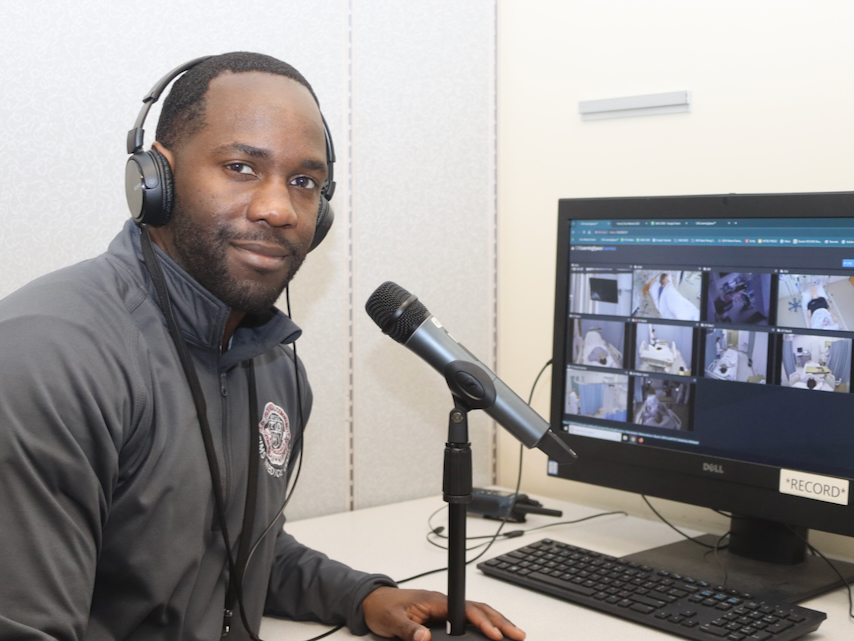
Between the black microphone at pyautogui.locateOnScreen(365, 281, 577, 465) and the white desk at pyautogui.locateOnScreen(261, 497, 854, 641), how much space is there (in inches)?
10.9

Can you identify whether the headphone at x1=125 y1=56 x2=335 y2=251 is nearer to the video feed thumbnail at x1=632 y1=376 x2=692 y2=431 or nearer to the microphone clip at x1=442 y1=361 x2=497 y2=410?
the microphone clip at x1=442 y1=361 x2=497 y2=410

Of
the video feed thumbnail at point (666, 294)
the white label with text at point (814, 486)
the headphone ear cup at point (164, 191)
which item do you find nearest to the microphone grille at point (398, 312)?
the headphone ear cup at point (164, 191)

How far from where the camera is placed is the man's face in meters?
1.01

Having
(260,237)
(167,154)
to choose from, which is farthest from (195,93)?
(260,237)

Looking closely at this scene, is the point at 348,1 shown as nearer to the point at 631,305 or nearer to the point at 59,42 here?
the point at 59,42

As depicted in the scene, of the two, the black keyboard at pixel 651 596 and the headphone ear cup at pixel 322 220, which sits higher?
the headphone ear cup at pixel 322 220

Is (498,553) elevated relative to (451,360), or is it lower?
lower

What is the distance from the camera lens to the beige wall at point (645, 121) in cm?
141

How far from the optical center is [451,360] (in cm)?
93

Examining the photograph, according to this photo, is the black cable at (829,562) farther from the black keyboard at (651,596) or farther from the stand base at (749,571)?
the black keyboard at (651,596)

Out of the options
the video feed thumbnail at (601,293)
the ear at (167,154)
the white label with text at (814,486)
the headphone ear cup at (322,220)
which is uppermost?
the ear at (167,154)

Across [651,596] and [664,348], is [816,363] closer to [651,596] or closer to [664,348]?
[664,348]

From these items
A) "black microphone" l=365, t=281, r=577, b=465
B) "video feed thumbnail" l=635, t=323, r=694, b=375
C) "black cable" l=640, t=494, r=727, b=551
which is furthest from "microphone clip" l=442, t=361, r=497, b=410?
"black cable" l=640, t=494, r=727, b=551

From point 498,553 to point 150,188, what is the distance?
2.60 ft
